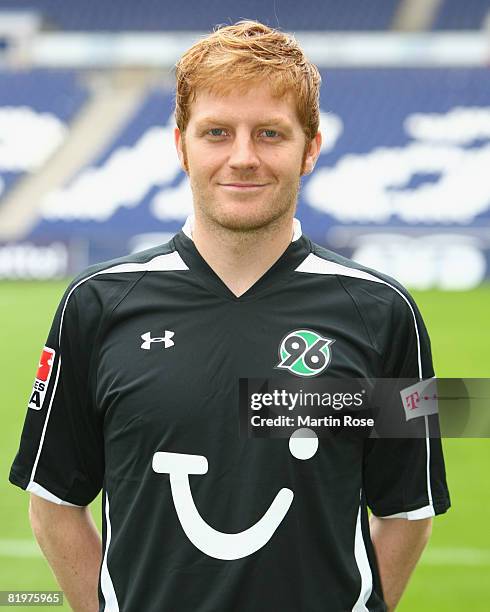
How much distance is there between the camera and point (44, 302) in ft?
43.0

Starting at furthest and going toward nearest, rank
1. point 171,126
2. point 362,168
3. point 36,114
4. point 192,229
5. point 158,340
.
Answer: point 36,114
point 171,126
point 362,168
point 192,229
point 158,340

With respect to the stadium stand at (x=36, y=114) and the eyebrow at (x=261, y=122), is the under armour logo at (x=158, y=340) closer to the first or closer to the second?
the eyebrow at (x=261, y=122)

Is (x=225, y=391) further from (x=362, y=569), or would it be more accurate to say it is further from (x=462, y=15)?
(x=462, y=15)

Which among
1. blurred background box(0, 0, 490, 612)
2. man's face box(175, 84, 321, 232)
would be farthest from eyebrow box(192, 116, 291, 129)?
blurred background box(0, 0, 490, 612)

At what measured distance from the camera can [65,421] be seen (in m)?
1.97

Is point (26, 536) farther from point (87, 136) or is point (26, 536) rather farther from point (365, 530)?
point (87, 136)

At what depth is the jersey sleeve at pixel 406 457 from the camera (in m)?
1.93

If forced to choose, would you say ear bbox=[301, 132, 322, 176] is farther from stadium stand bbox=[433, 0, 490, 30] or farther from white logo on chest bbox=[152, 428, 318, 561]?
stadium stand bbox=[433, 0, 490, 30]

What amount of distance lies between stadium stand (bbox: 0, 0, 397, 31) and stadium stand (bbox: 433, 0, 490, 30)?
99 centimetres

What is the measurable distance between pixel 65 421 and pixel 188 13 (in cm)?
1985

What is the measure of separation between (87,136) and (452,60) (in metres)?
7.23

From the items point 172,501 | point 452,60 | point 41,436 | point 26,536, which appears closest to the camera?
point 172,501

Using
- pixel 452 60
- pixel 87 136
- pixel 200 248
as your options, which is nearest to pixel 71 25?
pixel 87 136

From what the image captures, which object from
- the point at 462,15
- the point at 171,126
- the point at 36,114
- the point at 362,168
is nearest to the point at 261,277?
the point at 362,168
